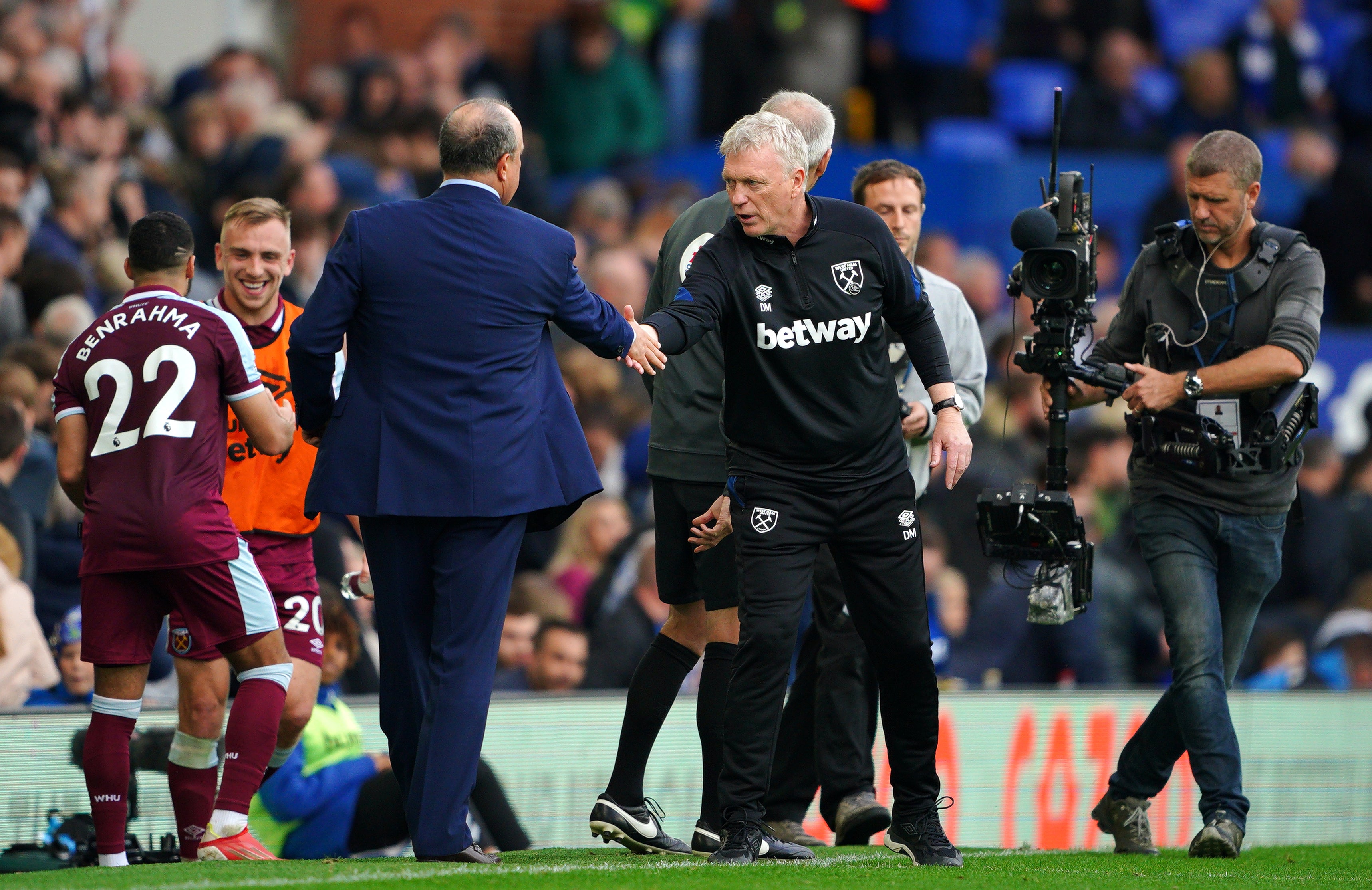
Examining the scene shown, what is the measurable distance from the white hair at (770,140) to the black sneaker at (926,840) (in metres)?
2.06

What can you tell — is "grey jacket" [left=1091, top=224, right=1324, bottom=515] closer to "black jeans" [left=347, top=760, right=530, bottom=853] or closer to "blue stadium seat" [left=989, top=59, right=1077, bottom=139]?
"black jeans" [left=347, top=760, right=530, bottom=853]

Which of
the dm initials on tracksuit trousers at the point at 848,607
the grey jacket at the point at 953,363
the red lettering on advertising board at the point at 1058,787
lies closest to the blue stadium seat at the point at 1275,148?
the red lettering on advertising board at the point at 1058,787

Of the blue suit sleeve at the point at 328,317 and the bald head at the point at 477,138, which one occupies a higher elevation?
the bald head at the point at 477,138

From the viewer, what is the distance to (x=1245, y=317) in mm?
6891

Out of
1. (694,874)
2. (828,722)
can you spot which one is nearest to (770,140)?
(694,874)

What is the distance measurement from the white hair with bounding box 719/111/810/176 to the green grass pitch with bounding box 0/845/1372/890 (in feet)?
6.95

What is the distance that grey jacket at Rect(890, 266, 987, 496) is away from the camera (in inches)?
287

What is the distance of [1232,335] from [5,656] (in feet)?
16.2

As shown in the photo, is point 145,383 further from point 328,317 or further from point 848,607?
point 848,607

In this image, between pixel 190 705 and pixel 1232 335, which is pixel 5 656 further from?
pixel 1232 335

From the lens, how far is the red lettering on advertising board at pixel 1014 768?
9273mm

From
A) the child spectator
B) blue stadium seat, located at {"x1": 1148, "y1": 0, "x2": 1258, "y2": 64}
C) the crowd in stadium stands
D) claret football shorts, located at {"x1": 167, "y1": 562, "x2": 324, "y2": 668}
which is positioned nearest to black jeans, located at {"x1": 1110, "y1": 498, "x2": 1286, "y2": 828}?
the crowd in stadium stands

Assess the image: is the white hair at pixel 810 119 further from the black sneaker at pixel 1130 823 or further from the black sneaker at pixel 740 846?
the black sneaker at pixel 1130 823

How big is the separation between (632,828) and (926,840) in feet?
3.22
